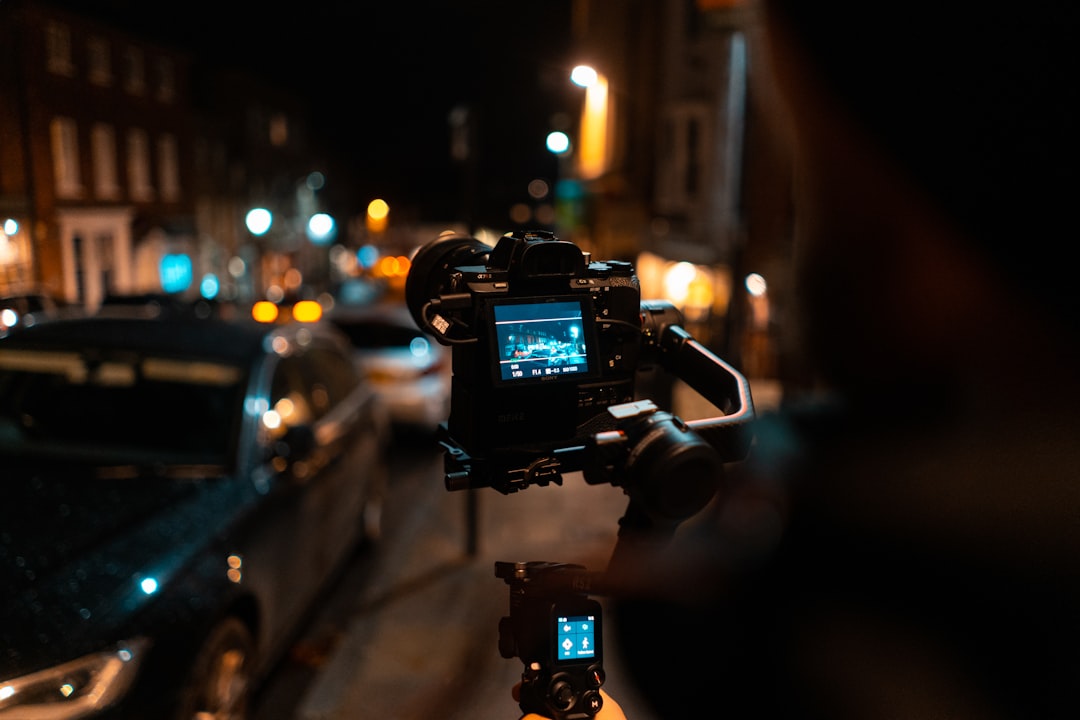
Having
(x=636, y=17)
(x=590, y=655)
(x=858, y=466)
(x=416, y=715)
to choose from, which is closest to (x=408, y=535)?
(x=416, y=715)

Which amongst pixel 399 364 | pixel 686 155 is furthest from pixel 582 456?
pixel 686 155

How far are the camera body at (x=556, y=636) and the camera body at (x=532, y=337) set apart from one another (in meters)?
0.31

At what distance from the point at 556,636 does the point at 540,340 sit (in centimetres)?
71

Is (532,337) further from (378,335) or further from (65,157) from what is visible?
(378,335)

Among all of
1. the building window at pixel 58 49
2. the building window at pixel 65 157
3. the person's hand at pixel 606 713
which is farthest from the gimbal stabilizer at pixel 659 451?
the building window at pixel 58 49

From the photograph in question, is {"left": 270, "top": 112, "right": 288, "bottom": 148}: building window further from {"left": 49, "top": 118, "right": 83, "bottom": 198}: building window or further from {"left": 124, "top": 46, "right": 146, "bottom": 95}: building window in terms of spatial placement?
{"left": 49, "top": 118, "right": 83, "bottom": 198}: building window

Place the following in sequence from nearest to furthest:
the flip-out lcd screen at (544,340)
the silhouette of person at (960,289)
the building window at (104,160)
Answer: the flip-out lcd screen at (544,340), the silhouette of person at (960,289), the building window at (104,160)

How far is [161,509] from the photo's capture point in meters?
3.62

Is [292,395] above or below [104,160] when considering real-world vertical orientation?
below

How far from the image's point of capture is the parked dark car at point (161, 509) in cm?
286

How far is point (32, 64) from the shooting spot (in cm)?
599

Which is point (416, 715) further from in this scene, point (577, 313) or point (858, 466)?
point (577, 313)

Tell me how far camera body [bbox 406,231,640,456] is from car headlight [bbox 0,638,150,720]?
1611 millimetres

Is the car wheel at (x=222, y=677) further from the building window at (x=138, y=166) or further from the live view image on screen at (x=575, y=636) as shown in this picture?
the building window at (x=138, y=166)
